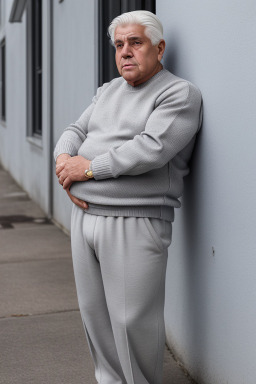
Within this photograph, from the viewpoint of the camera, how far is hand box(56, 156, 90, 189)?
8.72 feet

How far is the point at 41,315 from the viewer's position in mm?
4262

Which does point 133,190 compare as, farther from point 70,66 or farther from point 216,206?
point 70,66

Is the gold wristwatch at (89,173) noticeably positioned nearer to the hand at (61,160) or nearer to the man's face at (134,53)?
the hand at (61,160)

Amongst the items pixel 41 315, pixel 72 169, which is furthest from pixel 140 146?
pixel 41 315

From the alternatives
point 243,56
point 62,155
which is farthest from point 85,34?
point 243,56

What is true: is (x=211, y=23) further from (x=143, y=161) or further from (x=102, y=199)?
(x=102, y=199)

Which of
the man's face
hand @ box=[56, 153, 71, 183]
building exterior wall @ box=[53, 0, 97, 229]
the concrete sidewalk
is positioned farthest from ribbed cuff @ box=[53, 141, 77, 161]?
building exterior wall @ box=[53, 0, 97, 229]

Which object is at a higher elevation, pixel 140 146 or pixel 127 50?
pixel 127 50

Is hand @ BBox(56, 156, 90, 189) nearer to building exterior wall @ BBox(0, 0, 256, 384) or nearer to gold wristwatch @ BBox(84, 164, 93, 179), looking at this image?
gold wristwatch @ BBox(84, 164, 93, 179)

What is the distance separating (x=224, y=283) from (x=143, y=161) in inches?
24.9

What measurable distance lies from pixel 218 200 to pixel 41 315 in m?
1.95

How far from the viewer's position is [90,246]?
2.71 metres

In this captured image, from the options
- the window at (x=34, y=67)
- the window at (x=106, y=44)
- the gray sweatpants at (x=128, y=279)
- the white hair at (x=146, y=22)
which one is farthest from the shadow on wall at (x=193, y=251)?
the window at (x=34, y=67)

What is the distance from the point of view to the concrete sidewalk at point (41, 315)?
3320 mm
